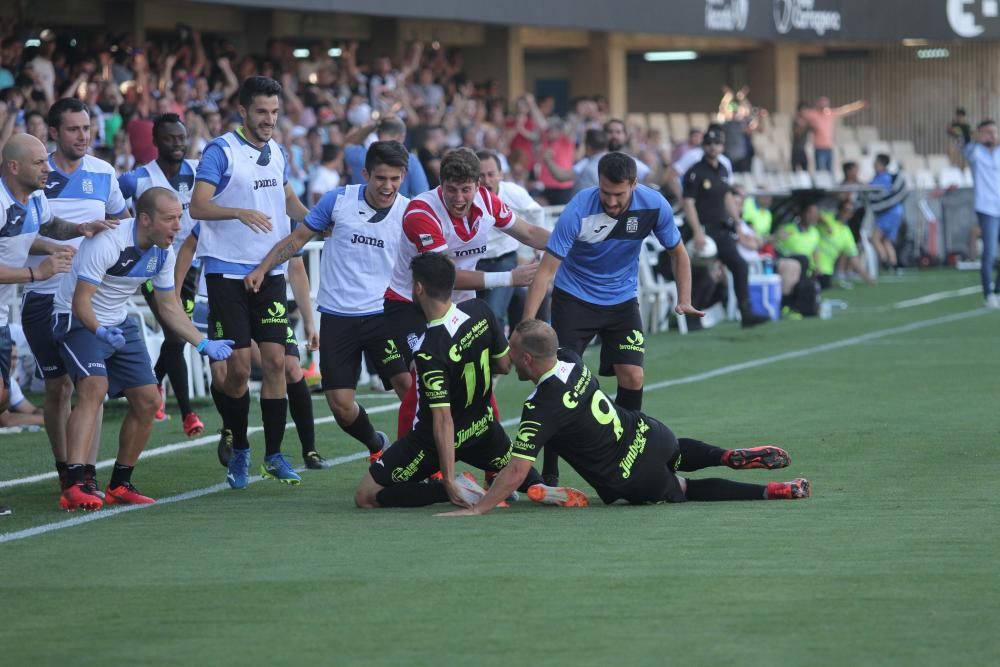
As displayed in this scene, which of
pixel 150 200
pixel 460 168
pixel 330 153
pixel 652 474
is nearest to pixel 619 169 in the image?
pixel 460 168

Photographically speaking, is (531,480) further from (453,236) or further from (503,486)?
(453,236)

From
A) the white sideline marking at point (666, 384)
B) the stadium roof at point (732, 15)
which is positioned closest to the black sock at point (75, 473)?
the white sideline marking at point (666, 384)

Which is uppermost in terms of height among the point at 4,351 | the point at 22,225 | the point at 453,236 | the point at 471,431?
the point at 22,225

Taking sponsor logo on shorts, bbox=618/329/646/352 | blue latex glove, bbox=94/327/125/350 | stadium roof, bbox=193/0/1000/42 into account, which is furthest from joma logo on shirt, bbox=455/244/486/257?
stadium roof, bbox=193/0/1000/42

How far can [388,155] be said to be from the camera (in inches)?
365

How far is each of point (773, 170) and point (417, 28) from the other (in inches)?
335

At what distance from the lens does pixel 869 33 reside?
1596 inches

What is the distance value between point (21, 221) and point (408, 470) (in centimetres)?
238

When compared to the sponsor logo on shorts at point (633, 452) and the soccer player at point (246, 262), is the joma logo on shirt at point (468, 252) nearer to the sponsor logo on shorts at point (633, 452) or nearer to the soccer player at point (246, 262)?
the soccer player at point (246, 262)

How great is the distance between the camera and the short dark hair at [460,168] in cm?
907

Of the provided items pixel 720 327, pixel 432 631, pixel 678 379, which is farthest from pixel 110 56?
pixel 432 631

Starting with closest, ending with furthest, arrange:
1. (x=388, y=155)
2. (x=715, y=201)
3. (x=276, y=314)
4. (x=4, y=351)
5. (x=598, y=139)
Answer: (x=4, y=351) < (x=388, y=155) < (x=276, y=314) < (x=598, y=139) < (x=715, y=201)

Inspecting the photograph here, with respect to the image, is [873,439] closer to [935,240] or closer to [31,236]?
[31,236]

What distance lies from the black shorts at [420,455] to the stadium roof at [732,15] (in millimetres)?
16099
